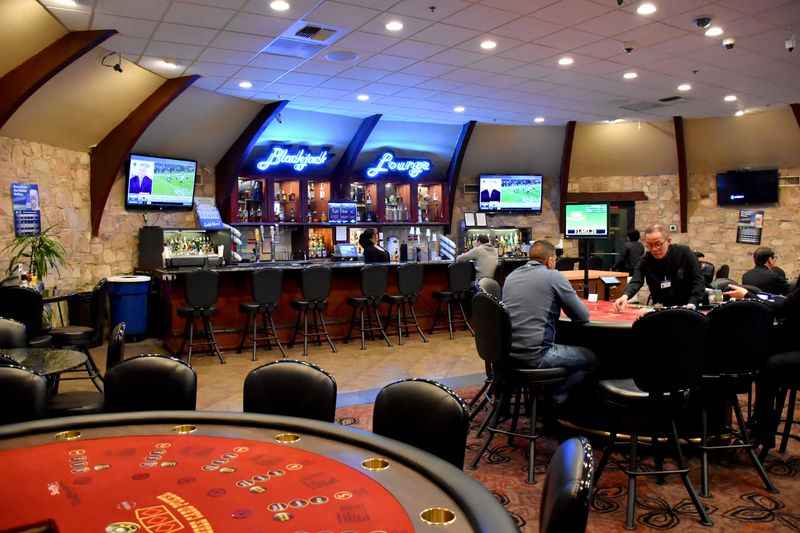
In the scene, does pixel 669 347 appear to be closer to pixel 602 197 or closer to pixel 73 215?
pixel 73 215

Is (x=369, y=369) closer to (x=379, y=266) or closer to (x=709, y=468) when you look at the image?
(x=379, y=266)

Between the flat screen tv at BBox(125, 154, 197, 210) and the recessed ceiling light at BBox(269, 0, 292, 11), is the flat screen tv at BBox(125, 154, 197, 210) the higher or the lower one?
the lower one

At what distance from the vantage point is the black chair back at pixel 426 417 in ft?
7.20

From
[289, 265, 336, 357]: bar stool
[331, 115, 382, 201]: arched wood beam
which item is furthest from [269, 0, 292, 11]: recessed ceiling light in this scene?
[331, 115, 382, 201]: arched wood beam

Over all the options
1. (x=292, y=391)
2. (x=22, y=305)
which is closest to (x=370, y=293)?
(x=22, y=305)

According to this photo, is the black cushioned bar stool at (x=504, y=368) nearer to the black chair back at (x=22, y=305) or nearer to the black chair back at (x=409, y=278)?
the black chair back at (x=22, y=305)

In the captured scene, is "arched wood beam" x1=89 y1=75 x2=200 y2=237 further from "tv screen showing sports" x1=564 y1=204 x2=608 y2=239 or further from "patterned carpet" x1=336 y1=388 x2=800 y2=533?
"patterned carpet" x1=336 y1=388 x2=800 y2=533

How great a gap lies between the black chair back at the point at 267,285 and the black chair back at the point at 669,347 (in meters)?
5.08

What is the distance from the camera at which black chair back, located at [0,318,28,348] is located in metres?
4.50

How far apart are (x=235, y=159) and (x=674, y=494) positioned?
8.72 metres

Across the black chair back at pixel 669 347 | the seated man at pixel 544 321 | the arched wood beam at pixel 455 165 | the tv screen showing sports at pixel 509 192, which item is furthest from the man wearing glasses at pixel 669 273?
the tv screen showing sports at pixel 509 192

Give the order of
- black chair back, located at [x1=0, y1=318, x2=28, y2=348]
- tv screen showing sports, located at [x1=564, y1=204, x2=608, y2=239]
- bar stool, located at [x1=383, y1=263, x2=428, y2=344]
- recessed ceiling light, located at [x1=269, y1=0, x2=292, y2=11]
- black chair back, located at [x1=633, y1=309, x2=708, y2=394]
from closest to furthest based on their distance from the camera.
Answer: black chair back, located at [x1=633, y1=309, x2=708, y2=394] → black chair back, located at [x1=0, y1=318, x2=28, y2=348] → recessed ceiling light, located at [x1=269, y1=0, x2=292, y2=11] → bar stool, located at [x1=383, y1=263, x2=428, y2=344] → tv screen showing sports, located at [x1=564, y1=204, x2=608, y2=239]

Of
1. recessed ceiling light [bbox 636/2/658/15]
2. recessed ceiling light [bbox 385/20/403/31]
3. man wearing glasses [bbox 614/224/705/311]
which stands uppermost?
recessed ceiling light [bbox 385/20/403/31]

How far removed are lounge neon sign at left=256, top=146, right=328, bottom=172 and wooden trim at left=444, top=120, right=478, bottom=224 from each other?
2.32 meters
